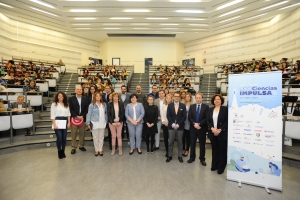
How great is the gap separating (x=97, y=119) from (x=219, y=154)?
2.71m

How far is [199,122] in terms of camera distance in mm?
3861

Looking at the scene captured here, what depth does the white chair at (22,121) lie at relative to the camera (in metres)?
4.87

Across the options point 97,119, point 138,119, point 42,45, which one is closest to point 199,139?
point 138,119

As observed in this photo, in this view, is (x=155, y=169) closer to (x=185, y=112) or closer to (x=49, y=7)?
(x=185, y=112)

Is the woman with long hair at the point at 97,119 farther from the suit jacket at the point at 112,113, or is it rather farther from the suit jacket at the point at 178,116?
the suit jacket at the point at 178,116

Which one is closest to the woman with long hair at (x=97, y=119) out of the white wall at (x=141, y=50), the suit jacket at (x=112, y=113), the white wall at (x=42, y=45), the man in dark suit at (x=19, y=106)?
the suit jacket at (x=112, y=113)

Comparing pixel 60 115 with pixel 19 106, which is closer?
pixel 60 115

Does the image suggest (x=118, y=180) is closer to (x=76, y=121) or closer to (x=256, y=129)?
(x=76, y=121)

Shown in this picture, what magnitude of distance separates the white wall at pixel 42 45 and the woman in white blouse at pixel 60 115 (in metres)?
10.9

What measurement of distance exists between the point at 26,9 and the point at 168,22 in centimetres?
864

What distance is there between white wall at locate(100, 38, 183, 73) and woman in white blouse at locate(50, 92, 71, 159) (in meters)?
14.9

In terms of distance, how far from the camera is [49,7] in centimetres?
1053

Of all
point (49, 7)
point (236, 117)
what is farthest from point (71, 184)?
point (49, 7)

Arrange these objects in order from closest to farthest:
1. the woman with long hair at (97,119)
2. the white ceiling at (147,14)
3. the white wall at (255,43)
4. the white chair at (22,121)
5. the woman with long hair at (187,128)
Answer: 1. the woman with long hair at (187,128)
2. the woman with long hair at (97,119)
3. the white chair at (22,121)
4. the white ceiling at (147,14)
5. the white wall at (255,43)
